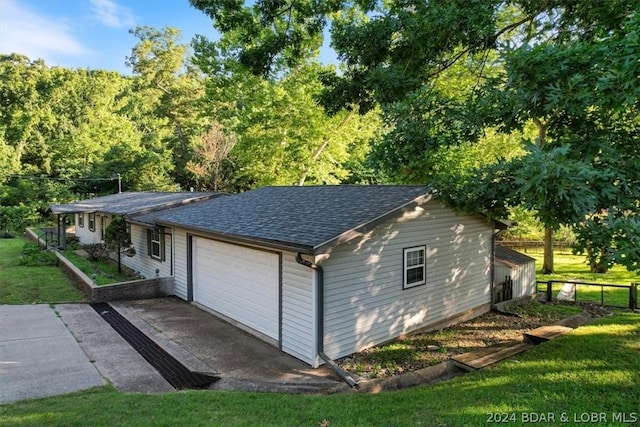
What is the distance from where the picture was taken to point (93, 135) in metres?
36.7

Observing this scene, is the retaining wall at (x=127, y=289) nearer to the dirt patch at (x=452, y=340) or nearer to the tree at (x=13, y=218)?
the dirt patch at (x=452, y=340)

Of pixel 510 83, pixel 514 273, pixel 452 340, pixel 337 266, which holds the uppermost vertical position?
pixel 510 83

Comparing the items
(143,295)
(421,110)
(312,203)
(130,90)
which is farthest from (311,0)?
(130,90)

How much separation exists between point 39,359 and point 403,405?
656 centimetres

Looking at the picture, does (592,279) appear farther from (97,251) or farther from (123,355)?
(97,251)

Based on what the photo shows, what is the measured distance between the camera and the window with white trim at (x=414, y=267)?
9.10m

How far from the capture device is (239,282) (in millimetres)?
9906

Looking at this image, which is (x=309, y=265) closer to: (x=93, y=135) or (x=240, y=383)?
(x=240, y=383)

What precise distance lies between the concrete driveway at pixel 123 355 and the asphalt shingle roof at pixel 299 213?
2.25 metres

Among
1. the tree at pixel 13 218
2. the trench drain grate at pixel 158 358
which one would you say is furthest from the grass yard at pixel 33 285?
the tree at pixel 13 218

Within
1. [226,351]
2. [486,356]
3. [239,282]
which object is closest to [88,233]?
[239,282]

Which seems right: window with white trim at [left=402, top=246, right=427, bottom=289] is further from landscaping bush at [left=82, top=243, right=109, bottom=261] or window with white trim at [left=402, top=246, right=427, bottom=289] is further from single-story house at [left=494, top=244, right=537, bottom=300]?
landscaping bush at [left=82, top=243, right=109, bottom=261]

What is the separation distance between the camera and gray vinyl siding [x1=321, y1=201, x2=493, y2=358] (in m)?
7.86

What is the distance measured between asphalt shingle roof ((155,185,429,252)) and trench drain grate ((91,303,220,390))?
2.70 m
